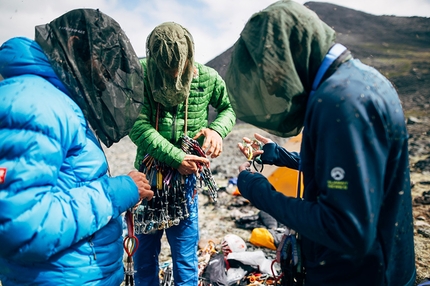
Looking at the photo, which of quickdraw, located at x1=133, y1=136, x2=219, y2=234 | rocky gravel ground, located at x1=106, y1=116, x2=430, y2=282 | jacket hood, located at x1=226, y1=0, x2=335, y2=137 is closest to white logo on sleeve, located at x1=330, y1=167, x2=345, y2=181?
jacket hood, located at x1=226, y1=0, x2=335, y2=137

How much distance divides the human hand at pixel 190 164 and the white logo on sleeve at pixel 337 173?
159 centimetres

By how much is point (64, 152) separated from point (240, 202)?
4770mm

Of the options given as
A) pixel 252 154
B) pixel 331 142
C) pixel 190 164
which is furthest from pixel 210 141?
pixel 331 142

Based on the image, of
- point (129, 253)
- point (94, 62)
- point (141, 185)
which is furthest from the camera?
point (129, 253)

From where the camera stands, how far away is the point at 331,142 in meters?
1.21

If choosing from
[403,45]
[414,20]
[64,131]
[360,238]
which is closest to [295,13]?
[360,238]

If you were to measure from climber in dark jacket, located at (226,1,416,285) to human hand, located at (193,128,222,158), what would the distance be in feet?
3.70

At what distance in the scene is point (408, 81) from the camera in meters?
15.9

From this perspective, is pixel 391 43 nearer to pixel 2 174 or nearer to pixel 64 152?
pixel 64 152

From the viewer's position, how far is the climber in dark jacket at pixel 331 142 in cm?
119

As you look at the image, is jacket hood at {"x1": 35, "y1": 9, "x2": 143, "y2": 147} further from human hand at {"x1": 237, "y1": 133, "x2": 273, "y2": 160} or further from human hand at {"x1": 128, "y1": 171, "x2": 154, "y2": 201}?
human hand at {"x1": 237, "y1": 133, "x2": 273, "y2": 160}

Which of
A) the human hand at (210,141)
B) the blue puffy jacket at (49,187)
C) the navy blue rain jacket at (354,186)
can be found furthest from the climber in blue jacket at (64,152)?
the human hand at (210,141)

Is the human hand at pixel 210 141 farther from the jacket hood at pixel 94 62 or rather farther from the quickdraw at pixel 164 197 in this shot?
the jacket hood at pixel 94 62

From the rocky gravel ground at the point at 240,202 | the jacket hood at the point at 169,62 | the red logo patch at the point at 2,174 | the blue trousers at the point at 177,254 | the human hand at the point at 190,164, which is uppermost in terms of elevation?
the jacket hood at the point at 169,62
